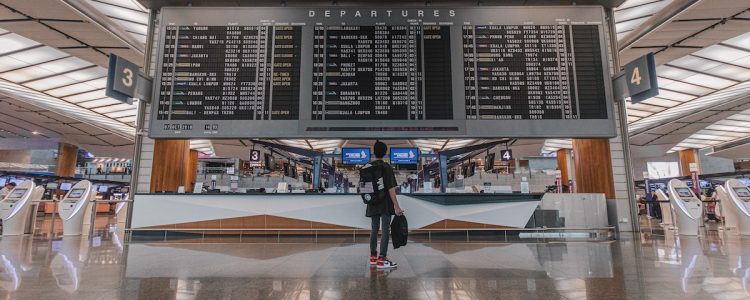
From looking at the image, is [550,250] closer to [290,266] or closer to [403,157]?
[290,266]

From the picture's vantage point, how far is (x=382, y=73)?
673 cm

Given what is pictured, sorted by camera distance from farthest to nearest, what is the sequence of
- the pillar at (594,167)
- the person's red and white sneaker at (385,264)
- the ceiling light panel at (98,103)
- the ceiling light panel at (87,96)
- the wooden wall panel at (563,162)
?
the wooden wall panel at (563,162) → the ceiling light panel at (98,103) → the ceiling light panel at (87,96) → the pillar at (594,167) → the person's red and white sneaker at (385,264)

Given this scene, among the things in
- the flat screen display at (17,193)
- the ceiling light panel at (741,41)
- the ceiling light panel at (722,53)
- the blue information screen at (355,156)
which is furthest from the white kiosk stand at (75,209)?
the ceiling light panel at (741,41)

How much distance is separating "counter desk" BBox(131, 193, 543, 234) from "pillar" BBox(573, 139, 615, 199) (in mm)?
2031

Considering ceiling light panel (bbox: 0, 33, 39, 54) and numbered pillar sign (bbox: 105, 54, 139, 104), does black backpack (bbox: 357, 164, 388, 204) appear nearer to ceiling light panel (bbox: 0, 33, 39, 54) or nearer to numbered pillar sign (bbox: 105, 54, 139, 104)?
numbered pillar sign (bbox: 105, 54, 139, 104)

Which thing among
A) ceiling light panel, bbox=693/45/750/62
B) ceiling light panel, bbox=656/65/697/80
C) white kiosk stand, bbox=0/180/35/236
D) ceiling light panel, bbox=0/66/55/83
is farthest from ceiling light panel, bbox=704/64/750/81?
ceiling light panel, bbox=0/66/55/83

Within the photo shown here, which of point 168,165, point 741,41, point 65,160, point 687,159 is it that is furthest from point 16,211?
point 687,159

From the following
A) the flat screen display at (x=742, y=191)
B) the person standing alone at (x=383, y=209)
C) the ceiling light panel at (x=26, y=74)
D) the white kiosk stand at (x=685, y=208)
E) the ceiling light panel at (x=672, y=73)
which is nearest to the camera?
the person standing alone at (x=383, y=209)

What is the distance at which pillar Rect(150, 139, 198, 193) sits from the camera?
8414 millimetres

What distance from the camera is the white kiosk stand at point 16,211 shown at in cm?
849

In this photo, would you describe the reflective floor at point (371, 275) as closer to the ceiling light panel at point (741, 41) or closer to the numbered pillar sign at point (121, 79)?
the numbered pillar sign at point (121, 79)

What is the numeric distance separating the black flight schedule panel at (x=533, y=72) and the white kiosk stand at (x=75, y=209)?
903 cm

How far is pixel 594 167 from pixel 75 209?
12367 mm

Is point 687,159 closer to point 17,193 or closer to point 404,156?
point 404,156
